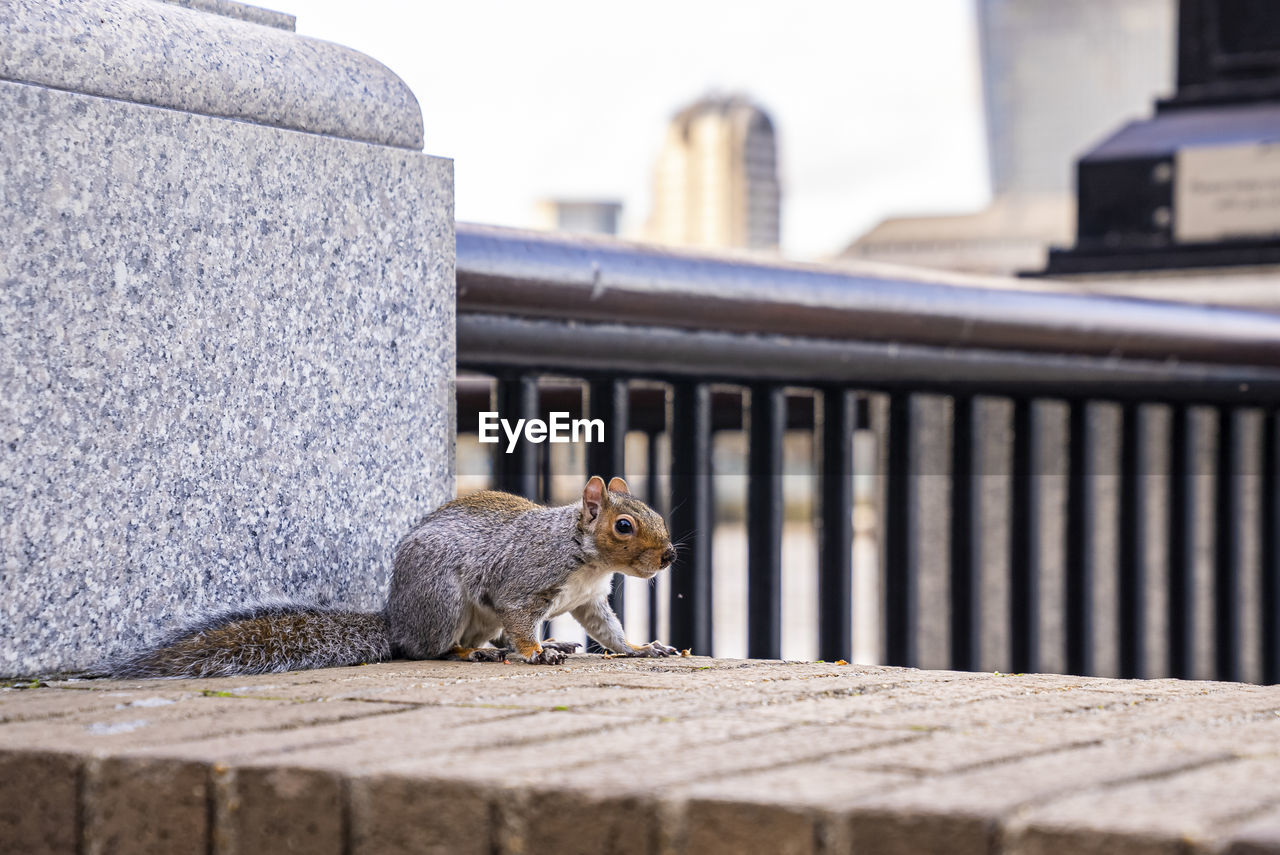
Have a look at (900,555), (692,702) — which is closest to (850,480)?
(900,555)

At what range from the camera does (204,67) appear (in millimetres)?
3094

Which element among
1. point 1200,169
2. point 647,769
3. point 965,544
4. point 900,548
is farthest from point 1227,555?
point 647,769

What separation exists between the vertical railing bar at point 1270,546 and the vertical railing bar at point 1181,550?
536 mm

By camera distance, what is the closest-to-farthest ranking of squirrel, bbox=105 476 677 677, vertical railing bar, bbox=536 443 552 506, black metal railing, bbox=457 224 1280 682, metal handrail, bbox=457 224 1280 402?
squirrel, bbox=105 476 677 677 → metal handrail, bbox=457 224 1280 402 → black metal railing, bbox=457 224 1280 682 → vertical railing bar, bbox=536 443 552 506

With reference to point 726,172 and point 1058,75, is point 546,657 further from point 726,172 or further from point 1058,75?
point 1058,75

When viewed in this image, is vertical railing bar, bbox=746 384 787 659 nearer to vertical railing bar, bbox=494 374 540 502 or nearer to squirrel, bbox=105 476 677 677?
vertical railing bar, bbox=494 374 540 502

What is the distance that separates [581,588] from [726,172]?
245 ft

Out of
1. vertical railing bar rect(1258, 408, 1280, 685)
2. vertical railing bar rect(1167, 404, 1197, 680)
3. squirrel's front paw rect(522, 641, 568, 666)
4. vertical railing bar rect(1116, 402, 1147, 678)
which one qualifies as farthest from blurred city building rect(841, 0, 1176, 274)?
squirrel's front paw rect(522, 641, 568, 666)

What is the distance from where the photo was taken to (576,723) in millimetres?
2100

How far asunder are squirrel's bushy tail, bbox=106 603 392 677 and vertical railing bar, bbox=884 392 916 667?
2.11 meters

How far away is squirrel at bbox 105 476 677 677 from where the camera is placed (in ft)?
10.5

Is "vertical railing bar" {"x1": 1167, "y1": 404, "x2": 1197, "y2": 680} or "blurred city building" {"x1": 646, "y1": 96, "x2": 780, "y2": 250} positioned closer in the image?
"vertical railing bar" {"x1": 1167, "y1": 404, "x2": 1197, "y2": 680}

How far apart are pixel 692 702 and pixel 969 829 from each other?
0.87 m

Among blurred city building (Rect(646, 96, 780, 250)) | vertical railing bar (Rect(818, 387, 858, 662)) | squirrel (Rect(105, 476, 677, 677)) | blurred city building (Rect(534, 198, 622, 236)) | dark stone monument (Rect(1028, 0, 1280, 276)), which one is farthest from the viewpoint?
blurred city building (Rect(534, 198, 622, 236))
